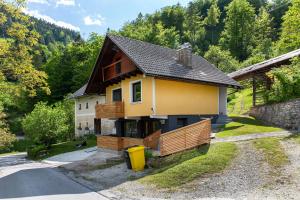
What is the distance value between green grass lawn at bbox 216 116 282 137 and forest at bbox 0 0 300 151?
2.36 metres

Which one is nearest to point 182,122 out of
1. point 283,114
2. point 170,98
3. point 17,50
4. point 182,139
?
point 170,98

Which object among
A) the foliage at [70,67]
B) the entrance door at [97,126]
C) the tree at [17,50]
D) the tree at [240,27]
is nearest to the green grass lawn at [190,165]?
the tree at [17,50]

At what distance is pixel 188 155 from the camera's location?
613 inches

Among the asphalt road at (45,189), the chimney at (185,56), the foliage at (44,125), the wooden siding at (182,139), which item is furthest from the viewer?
the foliage at (44,125)

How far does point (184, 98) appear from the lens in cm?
2220

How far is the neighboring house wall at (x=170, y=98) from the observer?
68.0 ft

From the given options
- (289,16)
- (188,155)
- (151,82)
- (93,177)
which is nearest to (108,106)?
(151,82)

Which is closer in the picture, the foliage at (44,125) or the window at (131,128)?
the window at (131,128)

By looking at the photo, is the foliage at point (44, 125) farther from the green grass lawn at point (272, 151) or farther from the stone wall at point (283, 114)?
the green grass lawn at point (272, 151)

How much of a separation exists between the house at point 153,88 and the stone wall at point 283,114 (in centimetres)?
333

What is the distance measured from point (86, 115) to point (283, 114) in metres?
26.6

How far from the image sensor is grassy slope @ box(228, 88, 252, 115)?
110 feet

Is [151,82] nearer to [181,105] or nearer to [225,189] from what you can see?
[181,105]

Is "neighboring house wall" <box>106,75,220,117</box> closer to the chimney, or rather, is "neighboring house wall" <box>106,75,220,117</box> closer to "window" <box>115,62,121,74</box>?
"window" <box>115,62,121,74</box>
